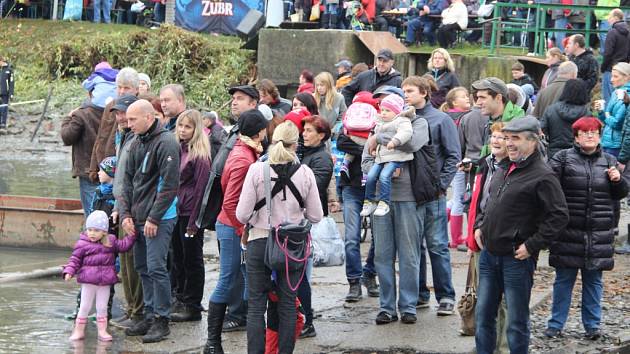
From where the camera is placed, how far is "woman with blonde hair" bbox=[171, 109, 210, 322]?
10.0 meters

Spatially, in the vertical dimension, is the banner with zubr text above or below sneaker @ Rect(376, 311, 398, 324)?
above

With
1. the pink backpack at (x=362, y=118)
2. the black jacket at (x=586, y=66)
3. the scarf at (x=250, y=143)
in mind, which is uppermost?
the black jacket at (x=586, y=66)

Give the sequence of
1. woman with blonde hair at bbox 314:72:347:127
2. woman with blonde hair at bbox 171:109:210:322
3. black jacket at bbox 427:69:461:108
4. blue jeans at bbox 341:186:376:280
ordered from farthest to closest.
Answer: black jacket at bbox 427:69:461:108, woman with blonde hair at bbox 314:72:347:127, blue jeans at bbox 341:186:376:280, woman with blonde hair at bbox 171:109:210:322

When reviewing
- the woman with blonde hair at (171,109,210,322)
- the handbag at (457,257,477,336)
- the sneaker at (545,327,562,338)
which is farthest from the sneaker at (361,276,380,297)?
the sneaker at (545,327,562,338)

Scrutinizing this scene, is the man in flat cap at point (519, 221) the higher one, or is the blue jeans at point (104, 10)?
the blue jeans at point (104, 10)

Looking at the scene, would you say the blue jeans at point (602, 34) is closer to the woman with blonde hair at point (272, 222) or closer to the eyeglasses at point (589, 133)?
the eyeglasses at point (589, 133)

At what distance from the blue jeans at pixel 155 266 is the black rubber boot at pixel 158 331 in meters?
0.05

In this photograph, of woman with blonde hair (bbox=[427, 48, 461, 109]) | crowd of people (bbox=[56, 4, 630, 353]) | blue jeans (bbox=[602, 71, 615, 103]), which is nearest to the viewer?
crowd of people (bbox=[56, 4, 630, 353])

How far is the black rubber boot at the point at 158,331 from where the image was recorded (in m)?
9.55

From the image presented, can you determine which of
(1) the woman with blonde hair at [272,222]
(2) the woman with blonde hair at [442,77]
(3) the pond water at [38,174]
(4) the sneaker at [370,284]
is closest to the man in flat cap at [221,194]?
(1) the woman with blonde hair at [272,222]

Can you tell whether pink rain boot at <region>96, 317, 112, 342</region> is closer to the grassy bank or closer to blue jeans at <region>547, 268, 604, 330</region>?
blue jeans at <region>547, 268, 604, 330</region>

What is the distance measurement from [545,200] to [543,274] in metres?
4.01

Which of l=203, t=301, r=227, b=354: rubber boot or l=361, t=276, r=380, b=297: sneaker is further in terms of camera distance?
l=361, t=276, r=380, b=297: sneaker

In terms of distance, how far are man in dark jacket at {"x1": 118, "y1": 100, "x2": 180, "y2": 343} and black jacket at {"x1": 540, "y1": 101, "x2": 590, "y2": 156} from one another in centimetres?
473
